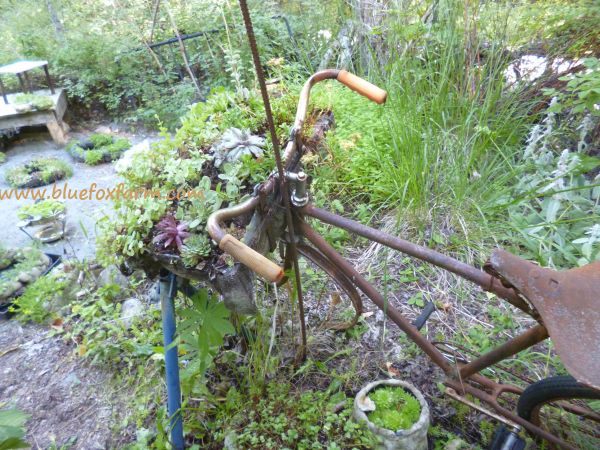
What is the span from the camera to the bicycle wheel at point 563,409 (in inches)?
47.3

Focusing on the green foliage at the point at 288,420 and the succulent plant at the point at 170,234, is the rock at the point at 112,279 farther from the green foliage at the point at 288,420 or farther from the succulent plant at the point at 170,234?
the succulent plant at the point at 170,234

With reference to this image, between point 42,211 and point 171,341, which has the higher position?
point 171,341

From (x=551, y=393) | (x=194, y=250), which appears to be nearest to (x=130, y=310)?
(x=194, y=250)

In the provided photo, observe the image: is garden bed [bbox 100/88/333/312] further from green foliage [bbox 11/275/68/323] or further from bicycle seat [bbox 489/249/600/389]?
green foliage [bbox 11/275/68/323]

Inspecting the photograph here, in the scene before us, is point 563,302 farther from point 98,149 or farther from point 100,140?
point 100,140

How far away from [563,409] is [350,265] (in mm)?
974

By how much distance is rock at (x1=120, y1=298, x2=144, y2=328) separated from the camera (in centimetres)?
237

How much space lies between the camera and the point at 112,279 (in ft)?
9.16

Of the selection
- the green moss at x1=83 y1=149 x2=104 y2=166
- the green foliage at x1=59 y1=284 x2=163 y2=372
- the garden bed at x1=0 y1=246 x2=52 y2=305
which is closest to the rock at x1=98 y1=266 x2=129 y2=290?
the green foliage at x1=59 y1=284 x2=163 y2=372

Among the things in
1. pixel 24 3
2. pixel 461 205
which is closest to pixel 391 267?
pixel 461 205

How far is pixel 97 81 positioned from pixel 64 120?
0.75 metres

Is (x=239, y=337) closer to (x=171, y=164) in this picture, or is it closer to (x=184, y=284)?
(x=184, y=284)

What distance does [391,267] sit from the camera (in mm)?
2408

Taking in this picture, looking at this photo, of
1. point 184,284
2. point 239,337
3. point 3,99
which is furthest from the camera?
point 3,99
